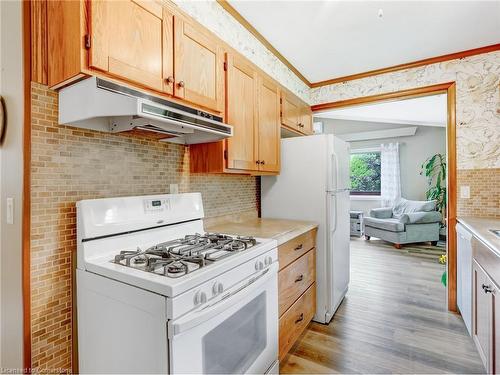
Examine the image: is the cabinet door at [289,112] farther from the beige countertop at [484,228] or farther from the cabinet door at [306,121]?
the beige countertop at [484,228]

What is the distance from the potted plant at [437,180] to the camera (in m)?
5.31

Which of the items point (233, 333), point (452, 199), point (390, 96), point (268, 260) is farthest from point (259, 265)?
point (390, 96)

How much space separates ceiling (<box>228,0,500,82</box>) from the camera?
1.89m

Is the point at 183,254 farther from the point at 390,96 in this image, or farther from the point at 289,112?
the point at 390,96

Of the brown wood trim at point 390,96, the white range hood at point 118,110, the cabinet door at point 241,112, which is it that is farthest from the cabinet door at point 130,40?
the brown wood trim at point 390,96

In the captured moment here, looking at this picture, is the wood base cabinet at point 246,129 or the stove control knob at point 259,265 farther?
the wood base cabinet at point 246,129

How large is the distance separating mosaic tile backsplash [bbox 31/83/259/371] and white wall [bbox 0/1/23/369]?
0.06 meters

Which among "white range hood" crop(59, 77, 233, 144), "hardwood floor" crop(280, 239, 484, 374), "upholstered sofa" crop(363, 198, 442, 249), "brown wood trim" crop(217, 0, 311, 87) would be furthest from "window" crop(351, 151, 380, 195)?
"white range hood" crop(59, 77, 233, 144)

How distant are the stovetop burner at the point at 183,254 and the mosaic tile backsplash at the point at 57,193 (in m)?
0.28

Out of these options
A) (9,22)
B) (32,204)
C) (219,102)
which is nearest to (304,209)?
(219,102)

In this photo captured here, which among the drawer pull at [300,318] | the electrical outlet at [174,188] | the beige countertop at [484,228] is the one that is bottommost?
the drawer pull at [300,318]

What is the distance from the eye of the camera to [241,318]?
127 cm

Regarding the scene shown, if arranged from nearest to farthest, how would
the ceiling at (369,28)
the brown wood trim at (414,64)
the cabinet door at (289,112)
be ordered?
the ceiling at (369,28) → the brown wood trim at (414,64) → the cabinet door at (289,112)

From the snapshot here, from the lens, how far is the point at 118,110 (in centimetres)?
104
